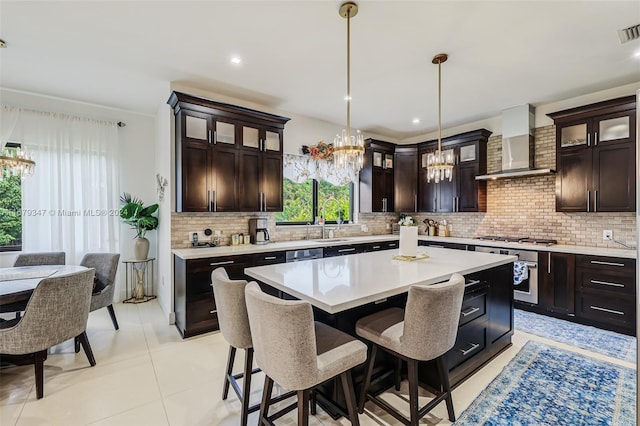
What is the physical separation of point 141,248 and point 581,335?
5874 millimetres

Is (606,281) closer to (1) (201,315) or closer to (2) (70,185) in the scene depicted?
(1) (201,315)

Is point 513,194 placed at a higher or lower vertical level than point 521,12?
lower

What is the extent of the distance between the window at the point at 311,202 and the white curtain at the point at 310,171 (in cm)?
12

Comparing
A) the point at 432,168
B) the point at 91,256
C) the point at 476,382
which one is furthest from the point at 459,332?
the point at 91,256

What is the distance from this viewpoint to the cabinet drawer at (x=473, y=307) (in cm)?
235

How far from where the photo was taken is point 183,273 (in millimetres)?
3260

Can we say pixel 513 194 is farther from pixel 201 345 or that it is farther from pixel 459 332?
pixel 201 345

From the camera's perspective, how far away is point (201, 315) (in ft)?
11.0

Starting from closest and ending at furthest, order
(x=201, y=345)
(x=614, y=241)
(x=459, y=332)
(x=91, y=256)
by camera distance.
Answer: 1. (x=459, y=332)
2. (x=201, y=345)
3. (x=91, y=256)
4. (x=614, y=241)

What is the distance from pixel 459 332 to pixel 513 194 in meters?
3.50

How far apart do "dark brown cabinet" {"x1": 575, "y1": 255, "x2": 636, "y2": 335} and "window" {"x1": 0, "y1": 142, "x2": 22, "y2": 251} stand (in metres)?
7.28

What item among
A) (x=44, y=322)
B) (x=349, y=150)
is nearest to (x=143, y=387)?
Result: (x=44, y=322)

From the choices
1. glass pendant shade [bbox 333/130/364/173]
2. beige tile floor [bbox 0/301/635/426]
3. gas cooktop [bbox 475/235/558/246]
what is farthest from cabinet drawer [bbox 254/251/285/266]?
gas cooktop [bbox 475/235/558/246]

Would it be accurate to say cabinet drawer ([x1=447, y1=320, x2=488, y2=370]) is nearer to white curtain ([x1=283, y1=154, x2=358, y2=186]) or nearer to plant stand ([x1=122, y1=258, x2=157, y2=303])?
white curtain ([x1=283, y1=154, x2=358, y2=186])
